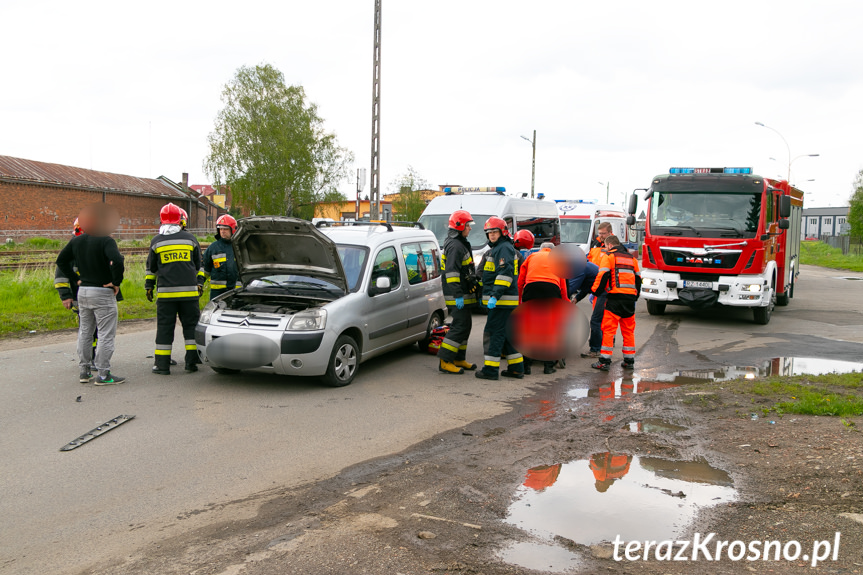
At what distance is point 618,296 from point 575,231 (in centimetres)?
1412

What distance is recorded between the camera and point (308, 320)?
730cm

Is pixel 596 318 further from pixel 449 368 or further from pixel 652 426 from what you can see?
pixel 652 426

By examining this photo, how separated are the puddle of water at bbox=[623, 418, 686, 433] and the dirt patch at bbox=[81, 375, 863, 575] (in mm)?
17

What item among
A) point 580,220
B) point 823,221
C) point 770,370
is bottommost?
point 770,370

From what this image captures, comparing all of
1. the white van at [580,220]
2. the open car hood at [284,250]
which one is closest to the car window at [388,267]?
the open car hood at [284,250]

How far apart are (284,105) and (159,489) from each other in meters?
49.1

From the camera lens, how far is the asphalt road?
4176mm

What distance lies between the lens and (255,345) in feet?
23.6

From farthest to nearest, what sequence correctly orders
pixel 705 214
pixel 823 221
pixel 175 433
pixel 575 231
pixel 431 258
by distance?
pixel 823 221 → pixel 575 231 → pixel 705 214 → pixel 431 258 → pixel 175 433

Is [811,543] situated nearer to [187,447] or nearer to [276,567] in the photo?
[276,567]

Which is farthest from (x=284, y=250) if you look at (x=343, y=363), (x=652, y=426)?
(x=652, y=426)

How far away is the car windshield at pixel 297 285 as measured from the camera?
308 inches

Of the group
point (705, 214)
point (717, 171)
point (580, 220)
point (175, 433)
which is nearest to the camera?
point (175, 433)

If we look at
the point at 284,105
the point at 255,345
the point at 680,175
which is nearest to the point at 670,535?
the point at 255,345
